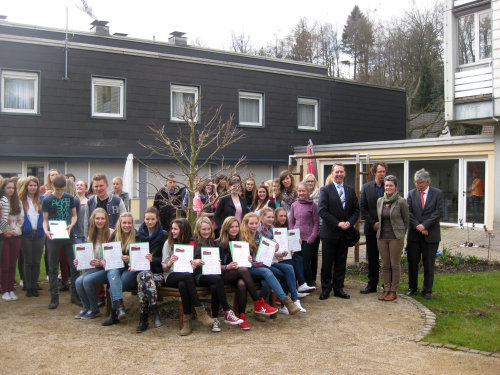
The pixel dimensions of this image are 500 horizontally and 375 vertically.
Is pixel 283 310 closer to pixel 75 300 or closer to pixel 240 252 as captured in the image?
pixel 240 252

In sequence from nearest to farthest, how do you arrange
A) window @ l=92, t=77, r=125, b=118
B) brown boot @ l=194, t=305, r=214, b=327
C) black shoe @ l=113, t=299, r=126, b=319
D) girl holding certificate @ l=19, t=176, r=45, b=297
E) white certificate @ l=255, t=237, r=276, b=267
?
brown boot @ l=194, t=305, r=214, b=327 → black shoe @ l=113, t=299, r=126, b=319 → white certificate @ l=255, t=237, r=276, b=267 → girl holding certificate @ l=19, t=176, r=45, b=297 → window @ l=92, t=77, r=125, b=118

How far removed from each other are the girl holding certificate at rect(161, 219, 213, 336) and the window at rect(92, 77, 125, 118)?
11.5 meters

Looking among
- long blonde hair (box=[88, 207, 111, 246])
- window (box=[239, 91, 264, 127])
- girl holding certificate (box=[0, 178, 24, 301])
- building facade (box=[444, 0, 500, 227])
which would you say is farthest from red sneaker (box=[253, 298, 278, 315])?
window (box=[239, 91, 264, 127])

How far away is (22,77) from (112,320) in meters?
11.6

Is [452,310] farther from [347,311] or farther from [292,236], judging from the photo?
[292,236]

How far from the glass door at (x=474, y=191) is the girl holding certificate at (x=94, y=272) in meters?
11.7

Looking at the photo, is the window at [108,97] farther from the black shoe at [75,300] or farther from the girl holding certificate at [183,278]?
the girl holding certificate at [183,278]

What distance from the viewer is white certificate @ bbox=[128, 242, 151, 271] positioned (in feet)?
20.8

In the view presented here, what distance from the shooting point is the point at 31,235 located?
794 centimetres

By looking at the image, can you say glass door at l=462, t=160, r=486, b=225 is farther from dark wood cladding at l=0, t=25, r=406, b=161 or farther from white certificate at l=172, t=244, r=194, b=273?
white certificate at l=172, t=244, r=194, b=273

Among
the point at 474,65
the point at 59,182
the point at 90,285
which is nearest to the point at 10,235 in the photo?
the point at 59,182

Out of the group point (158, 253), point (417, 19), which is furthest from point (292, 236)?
point (417, 19)

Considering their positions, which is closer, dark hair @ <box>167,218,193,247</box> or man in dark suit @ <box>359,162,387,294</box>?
dark hair @ <box>167,218,193,247</box>

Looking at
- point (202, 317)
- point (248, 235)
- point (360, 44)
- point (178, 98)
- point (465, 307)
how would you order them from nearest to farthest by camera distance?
1. point (202, 317)
2. point (248, 235)
3. point (465, 307)
4. point (178, 98)
5. point (360, 44)
